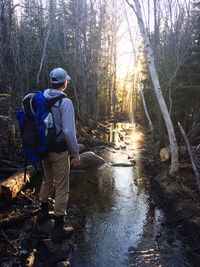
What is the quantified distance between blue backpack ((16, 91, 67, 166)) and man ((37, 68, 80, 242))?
0.26ft

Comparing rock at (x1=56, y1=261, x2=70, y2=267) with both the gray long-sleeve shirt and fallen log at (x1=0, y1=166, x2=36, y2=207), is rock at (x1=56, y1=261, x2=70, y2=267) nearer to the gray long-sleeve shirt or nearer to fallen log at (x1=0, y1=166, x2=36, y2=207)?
the gray long-sleeve shirt

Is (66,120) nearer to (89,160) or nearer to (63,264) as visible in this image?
(63,264)

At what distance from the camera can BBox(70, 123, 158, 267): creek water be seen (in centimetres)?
491

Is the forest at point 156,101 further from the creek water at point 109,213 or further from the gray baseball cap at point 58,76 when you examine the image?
the gray baseball cap at point 58,76

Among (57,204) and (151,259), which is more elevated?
(57,204)

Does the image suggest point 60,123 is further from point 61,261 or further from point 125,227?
point 125,227

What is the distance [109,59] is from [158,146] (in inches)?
977

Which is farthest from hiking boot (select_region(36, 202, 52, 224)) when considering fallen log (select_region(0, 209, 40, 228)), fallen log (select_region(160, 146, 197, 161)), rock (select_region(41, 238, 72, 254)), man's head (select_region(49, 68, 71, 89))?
fallen log (select_region(160, 146, 197, 161))

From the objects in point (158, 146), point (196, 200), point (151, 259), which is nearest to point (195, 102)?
point (158, 146)

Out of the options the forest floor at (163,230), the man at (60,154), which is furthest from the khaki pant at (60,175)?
the forest floor at (163,230)

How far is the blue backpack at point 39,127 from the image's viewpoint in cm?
454

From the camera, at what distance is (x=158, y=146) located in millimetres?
12688

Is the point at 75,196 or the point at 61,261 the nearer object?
the point at 61,261

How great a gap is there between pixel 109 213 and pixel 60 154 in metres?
2.79
